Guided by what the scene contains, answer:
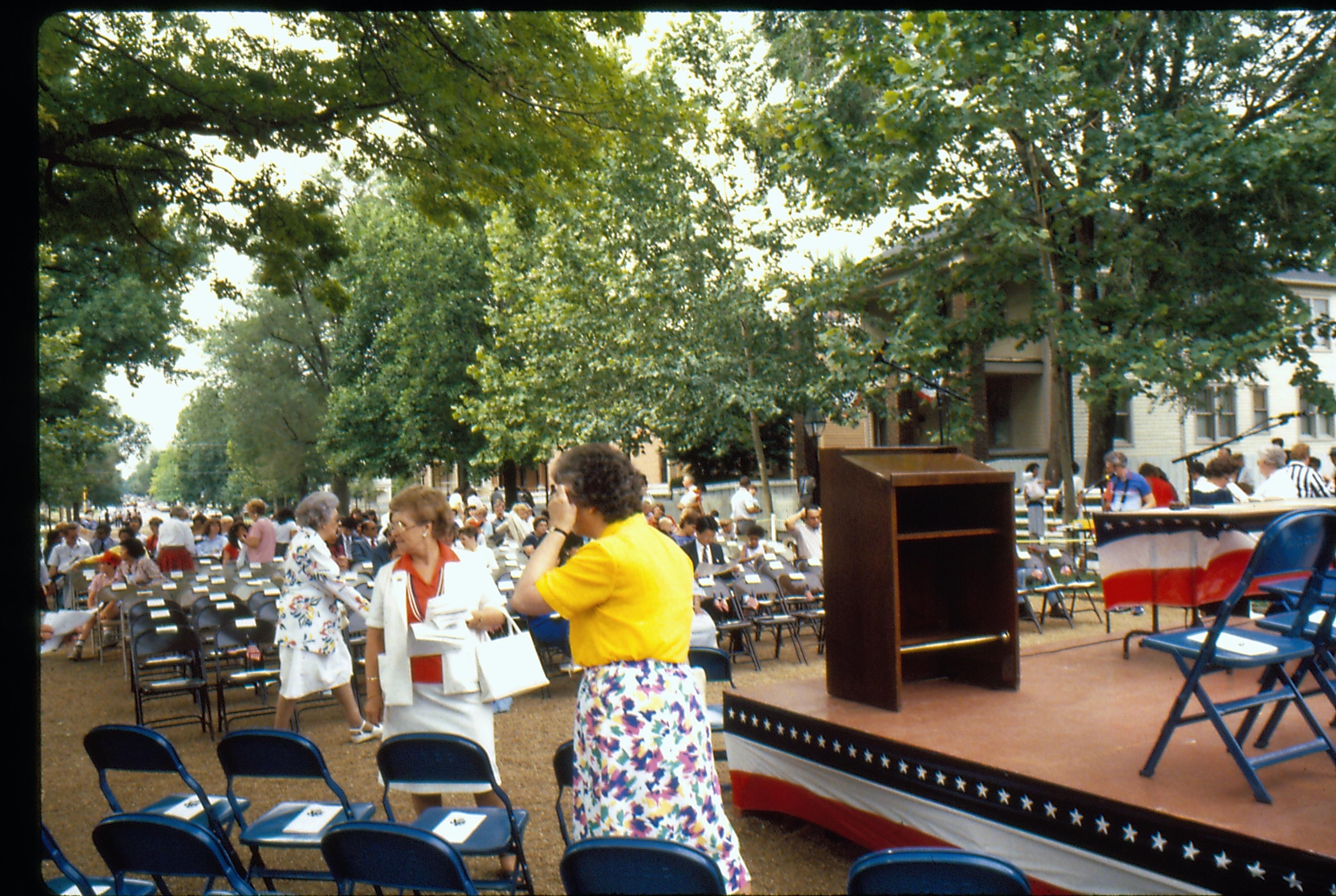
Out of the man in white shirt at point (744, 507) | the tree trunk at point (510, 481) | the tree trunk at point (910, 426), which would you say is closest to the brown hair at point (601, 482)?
the man in white shirt at point (744, 507)

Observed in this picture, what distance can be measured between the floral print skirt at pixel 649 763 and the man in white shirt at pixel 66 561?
47.6ft

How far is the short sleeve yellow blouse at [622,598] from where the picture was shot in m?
3.16

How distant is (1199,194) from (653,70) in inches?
358

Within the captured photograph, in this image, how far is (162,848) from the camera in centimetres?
326

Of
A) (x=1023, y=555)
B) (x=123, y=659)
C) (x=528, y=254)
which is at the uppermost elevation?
(x=528, y=254)

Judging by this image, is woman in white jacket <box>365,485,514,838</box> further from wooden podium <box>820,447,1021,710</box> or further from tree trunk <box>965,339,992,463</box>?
tree trunk <box>965,339,992,463</box>

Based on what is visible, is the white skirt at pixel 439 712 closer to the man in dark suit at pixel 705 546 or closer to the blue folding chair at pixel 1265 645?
the blue folding chair at pixel 1265 645

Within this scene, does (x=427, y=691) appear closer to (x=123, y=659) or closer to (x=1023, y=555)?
(x=123, y=659)

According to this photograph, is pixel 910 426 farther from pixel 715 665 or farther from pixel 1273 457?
pixel 715 665

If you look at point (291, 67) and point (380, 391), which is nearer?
point (291, 67)

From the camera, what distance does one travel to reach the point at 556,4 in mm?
3232

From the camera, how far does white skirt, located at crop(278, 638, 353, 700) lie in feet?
22.6

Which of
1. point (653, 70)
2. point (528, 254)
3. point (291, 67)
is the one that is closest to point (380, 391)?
point (528, 254)

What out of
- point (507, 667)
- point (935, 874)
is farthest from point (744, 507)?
point (935, 874)
